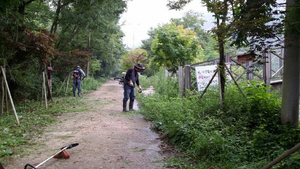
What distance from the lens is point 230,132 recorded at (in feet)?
16.0

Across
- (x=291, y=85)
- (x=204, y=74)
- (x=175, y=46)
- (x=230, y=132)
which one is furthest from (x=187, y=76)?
(x=291, y=85)

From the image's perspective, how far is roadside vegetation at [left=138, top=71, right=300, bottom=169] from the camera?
13.4 ft

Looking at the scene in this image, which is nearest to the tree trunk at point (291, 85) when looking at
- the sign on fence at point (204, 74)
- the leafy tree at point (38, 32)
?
the sign on fence at point (204, 74)

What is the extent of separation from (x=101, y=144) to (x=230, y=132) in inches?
104

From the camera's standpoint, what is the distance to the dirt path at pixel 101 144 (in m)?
4.28

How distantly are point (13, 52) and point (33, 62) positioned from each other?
1646 millimetres

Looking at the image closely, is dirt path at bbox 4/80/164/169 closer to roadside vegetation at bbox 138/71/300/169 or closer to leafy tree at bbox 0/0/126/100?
roadside vegetation at bbox 138/71/300/169

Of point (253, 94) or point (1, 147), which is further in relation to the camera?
point (253, 94)

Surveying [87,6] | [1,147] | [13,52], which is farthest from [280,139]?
[87,6]

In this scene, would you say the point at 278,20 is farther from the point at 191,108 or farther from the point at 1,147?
the point at 1,147

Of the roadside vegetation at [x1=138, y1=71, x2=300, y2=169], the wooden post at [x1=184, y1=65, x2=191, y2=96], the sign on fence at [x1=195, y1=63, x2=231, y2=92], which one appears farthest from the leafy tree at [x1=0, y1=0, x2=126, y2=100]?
the sign on fence at [x1=195, y1=63, x2=231, y2=92]

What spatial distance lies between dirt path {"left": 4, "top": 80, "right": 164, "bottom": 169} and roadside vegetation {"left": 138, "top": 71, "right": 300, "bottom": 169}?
49 cm

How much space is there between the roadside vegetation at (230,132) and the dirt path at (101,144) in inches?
19.3

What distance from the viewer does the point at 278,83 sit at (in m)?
9.59
